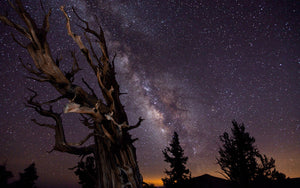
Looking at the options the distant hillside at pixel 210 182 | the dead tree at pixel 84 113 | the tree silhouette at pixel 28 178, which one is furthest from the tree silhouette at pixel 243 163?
the tree silhouette at pixel 28 178

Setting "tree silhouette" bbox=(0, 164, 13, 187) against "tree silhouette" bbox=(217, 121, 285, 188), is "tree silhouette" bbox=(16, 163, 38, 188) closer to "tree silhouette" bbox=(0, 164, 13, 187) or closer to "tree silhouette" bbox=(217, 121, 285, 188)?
"tree silhouette" bbox=(0, 164, 13, 187)

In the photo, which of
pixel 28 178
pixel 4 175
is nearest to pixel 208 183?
pixel 28 178

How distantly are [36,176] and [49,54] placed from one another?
3832 centimetres

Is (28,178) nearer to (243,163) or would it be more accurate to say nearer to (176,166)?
(176,166)

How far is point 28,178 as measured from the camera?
27656 mm

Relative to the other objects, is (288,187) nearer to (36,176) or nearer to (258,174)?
(258,174)

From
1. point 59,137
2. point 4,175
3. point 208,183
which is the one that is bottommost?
point 208,183

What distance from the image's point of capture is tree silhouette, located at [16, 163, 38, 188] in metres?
26.6

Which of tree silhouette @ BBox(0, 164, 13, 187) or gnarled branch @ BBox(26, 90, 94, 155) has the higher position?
gnarled branch @ BBox(26, 90, 94, 155)

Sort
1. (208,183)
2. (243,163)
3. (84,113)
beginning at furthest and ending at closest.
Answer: (208,183), (243,163), (84,113)

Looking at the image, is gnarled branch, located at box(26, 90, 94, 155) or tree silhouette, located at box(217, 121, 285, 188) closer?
gnarled branch, located at box(26, 90, 94, 155)

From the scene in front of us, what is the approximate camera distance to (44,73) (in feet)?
7.64

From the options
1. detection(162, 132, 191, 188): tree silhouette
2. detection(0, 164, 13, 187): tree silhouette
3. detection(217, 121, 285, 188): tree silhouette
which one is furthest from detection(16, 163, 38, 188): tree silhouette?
detection(217, 121, 285, 188): tree silhouette

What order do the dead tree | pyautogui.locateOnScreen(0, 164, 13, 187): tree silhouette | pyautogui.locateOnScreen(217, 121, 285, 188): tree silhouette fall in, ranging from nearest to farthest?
the dead tree, pyautogui.locateOnScreen(217, 121, 285, 188): tree silhouette, pyautogui.locateOnScreen(0, 164, 13, 187): tree silhouette
